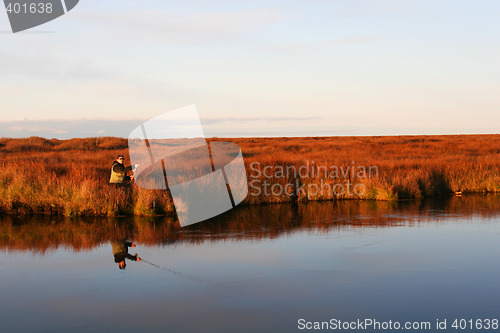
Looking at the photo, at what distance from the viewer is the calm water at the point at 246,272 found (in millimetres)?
7082

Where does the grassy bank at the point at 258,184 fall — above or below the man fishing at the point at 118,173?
below

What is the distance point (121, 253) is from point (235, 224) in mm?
4067

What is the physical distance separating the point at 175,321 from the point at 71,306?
1688 millimetres

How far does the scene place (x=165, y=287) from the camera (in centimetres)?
846

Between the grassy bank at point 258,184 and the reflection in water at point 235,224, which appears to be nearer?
the reflection in water at point 235,224

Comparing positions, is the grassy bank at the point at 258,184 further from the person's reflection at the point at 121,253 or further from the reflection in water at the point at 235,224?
the person's reflection at the point at 121,253

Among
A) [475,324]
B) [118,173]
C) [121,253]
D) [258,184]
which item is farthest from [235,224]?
[475,324]

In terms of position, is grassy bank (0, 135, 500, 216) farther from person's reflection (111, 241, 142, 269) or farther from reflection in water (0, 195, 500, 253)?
person's reflection (111, 241, 142, 269)

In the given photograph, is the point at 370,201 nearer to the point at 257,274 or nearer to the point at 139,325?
the point at 257,274

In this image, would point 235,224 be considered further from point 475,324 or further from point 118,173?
point 475,324

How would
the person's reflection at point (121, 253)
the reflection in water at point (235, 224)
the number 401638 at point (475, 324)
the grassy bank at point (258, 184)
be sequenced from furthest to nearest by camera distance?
the grassy bank at point (258, 184)
the reflection in water at point (235, 224)
the person's reflection at point (121, 253)
the number 401638 at point (475, 324)

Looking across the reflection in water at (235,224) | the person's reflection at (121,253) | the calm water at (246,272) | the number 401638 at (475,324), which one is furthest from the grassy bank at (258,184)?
the number 401638 at (475,324)

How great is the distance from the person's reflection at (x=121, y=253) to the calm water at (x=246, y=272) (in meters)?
0.11

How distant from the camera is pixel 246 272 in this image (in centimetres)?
926
